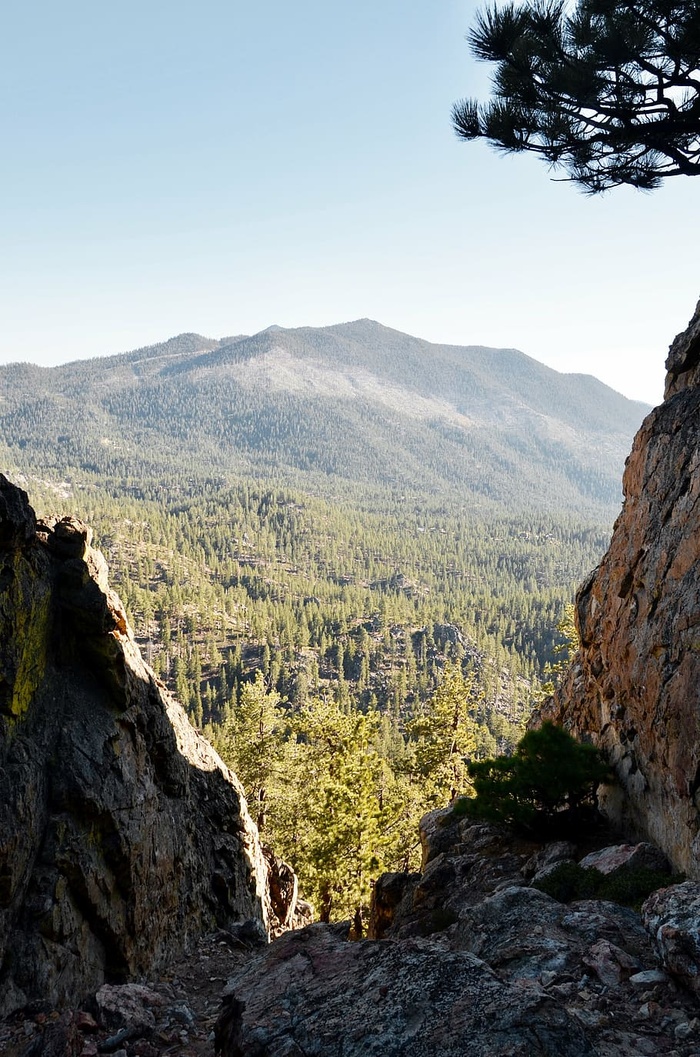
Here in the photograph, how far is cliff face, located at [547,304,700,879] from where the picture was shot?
1192cm

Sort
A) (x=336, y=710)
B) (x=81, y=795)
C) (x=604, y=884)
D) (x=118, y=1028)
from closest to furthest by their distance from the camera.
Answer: (x=118, y=1028) → (x=604, y=884) → (x=81, y=795) → (x=336, y=710)

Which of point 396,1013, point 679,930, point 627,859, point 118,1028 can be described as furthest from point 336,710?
point 396,1013

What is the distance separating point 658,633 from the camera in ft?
44.4

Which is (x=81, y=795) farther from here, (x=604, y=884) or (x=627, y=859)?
(x=627, y=859)

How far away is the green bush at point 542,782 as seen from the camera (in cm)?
1539

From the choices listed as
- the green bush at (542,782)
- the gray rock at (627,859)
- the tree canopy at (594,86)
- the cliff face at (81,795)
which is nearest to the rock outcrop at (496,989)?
the gray rock at (627,859)

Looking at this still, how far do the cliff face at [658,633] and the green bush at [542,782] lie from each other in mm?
801

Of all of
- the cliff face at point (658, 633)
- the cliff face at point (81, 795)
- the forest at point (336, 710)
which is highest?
the cliff face at point (658, 633)

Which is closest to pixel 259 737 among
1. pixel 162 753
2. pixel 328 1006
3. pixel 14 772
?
pixel 162 753

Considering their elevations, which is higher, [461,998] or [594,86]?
[594,86]

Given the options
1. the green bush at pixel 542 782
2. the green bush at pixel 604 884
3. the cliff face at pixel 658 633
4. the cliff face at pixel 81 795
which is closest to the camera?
the green bush at pixel 604 884

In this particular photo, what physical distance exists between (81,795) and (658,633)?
1365cm

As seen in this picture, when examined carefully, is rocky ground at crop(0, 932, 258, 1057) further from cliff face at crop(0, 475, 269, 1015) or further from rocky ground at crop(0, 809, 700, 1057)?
cliff face at crop(0, 475, 269, 1015)

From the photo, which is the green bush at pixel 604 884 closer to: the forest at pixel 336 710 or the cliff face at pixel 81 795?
the cliff face at pixel 81 795
